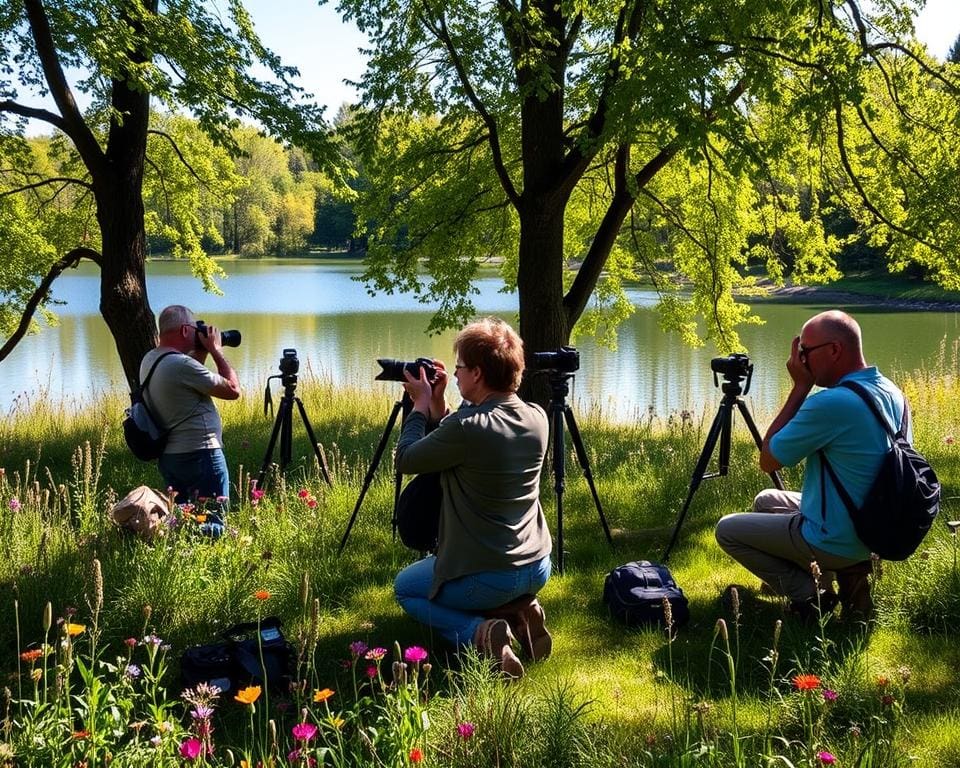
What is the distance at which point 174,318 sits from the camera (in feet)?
15.5

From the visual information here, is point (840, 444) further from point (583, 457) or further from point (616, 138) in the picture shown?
point (616, 138)

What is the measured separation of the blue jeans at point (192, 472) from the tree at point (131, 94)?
117 inches

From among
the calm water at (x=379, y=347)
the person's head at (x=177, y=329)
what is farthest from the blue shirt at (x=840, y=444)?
the calm water at (x=379, y=347)

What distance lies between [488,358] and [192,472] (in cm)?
241

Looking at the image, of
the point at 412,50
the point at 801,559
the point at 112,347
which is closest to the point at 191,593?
the point at 801,559

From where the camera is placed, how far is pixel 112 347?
19594 millimetres

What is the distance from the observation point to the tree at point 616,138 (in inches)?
214

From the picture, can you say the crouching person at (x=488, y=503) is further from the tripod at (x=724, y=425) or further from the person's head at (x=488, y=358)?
the tripod at (x=724, y=425)

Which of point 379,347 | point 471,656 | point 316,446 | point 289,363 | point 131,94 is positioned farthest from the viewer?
point 379,347

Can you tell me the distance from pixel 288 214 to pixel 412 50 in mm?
62201

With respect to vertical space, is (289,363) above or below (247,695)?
above

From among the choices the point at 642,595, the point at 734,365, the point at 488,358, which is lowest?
the point at 642,595

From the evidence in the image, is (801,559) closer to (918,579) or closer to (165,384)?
(918,579)

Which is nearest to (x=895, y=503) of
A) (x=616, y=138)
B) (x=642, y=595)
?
(x=642, y=595)
